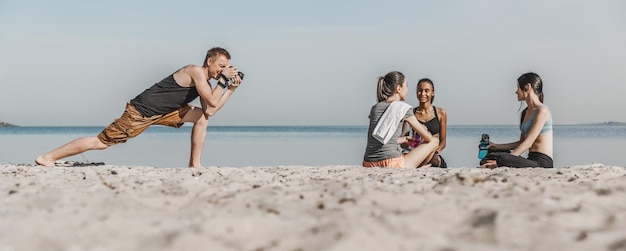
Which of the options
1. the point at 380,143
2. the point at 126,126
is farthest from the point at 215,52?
the point at 380,143

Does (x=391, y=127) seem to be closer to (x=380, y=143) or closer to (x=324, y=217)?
(x=380, y=143)

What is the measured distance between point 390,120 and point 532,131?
4.55ft

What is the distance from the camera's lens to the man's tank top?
7.04 meters

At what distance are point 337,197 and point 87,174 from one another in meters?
2.63

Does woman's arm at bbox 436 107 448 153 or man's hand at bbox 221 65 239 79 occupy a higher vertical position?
man's hand at bbox 221 65 239 79

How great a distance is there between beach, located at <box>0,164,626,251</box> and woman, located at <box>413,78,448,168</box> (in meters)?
3.22

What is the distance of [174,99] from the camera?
23.1 feet

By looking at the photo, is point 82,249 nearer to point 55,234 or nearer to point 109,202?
point 55,234

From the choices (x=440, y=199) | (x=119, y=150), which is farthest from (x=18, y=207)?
(x=119, y=150)

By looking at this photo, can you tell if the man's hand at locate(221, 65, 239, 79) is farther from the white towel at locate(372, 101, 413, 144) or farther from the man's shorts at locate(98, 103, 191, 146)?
the white towel at locate(372, 101, 413, 144)

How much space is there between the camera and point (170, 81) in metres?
7.05

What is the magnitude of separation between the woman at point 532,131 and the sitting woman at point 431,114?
0.72 metres

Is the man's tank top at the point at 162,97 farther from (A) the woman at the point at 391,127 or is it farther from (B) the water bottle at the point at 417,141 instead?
(B) the water bottle at the point at 417,141

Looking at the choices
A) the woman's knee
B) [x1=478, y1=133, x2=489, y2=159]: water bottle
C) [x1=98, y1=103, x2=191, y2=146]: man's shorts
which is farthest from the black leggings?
→ [x1=98, y1=103, x2=191, y2=146]: man's shorts
